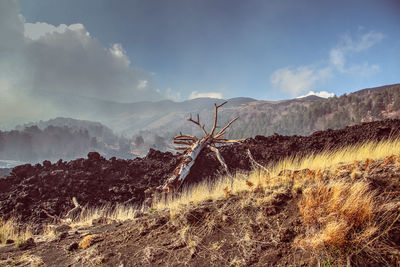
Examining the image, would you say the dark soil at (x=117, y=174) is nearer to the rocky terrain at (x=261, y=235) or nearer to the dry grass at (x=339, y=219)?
the rocky terrain at (x=261, y=235)

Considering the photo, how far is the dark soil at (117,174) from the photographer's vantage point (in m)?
6.17

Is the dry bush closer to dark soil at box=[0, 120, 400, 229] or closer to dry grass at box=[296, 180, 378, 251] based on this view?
dry grass at box=[296, 180, 378, 251]

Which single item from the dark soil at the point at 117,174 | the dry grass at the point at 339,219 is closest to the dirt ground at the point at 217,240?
the dry grass at the point at 339,219

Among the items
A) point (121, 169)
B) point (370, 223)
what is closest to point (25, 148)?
point (121, 169)

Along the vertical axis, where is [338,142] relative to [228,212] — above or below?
above

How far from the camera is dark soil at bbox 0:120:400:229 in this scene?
6.17 metres

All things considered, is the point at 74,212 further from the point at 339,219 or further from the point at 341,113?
the point at 341,113

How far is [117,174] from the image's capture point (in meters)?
7.60

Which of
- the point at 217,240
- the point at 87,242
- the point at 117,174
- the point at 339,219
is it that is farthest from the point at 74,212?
the point at 339,219

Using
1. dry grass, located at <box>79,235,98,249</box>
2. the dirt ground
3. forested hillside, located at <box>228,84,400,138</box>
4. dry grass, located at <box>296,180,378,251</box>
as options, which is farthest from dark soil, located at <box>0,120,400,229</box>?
forested hillside, located at <box>228,84,400,138</box>

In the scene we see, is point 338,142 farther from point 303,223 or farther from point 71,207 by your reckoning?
point 71,207

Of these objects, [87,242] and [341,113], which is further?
[341,113]

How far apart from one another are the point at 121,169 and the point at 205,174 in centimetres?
330

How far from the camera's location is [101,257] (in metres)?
2.52
